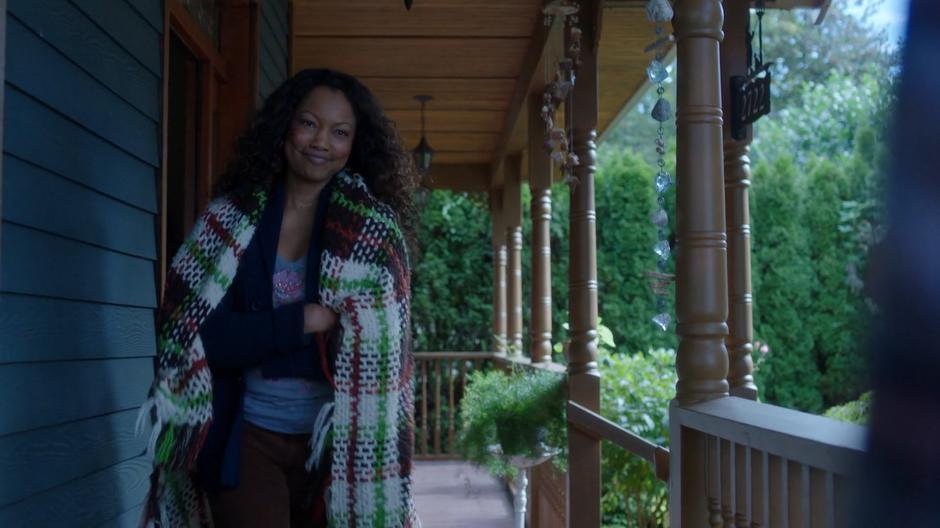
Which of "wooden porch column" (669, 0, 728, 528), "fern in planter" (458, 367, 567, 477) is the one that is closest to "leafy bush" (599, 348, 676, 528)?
"fern in planter" (458, 367, 567, 477)

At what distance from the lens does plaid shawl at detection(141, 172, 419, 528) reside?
171cm

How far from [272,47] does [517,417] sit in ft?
6.53

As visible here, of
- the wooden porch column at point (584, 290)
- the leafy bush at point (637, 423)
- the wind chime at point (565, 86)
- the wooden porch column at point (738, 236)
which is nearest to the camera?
the wooden porch column at point (738, 236)

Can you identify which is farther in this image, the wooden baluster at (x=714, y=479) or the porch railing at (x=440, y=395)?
the porch railing at (x=440, y=395)

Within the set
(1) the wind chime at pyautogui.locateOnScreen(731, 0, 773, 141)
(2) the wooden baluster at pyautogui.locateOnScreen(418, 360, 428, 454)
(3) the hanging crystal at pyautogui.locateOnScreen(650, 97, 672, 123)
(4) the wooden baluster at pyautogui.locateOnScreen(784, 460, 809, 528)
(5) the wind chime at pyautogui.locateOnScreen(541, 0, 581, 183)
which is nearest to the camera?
(4) the wooden baluster at pyautogui.locateOnScreen(784, 460, 809, 528)

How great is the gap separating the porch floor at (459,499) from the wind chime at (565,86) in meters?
2.12

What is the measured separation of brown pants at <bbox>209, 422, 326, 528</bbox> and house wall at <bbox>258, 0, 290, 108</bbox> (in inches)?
87.2

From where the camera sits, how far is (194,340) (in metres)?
1.73

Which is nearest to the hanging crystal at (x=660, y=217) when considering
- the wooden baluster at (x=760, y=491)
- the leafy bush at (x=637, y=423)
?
the wooden baluster at (x=760, y=491)

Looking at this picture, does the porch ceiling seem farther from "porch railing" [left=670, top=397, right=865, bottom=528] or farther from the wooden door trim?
"porch railing" [left=670, top=397, right=865, bottom=528]

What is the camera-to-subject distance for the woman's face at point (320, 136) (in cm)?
194

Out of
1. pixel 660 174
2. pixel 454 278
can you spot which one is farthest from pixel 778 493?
pixel 454 278

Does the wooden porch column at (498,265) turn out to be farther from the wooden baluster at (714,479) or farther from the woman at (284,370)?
the woman at (284,370)

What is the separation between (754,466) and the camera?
1663 millimetres
